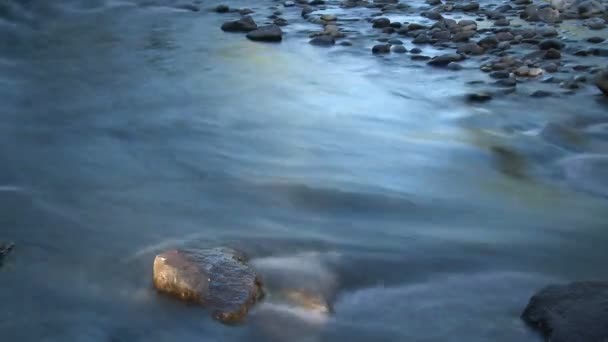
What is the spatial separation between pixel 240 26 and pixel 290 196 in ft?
21.2

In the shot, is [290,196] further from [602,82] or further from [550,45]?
[550,45]

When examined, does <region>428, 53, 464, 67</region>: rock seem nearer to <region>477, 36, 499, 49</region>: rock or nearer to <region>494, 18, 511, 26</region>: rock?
<region>477, 36, 499, 49</region>: rock

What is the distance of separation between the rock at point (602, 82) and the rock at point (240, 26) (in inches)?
201

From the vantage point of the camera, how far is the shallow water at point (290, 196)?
9.59ft

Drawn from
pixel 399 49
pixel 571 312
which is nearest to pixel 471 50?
pixel 399 49

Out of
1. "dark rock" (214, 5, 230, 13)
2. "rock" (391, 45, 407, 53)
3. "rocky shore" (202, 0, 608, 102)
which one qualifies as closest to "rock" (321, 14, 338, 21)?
"rocky shore" (202, 0, 608, 102)

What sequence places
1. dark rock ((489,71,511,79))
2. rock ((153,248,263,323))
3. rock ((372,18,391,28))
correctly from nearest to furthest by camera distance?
1. rock ((153,248,263,323))
2. dark rock ((489,71,511,79))
3. rock ((372,18,391,28))

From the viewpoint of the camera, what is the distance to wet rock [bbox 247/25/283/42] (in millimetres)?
9750

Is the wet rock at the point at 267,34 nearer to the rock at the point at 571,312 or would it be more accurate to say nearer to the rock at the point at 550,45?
the rock at the point at 550,45

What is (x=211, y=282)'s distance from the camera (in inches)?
115

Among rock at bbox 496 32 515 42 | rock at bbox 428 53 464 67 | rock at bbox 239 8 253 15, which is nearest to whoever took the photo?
rock at bbox 428 53 464 67

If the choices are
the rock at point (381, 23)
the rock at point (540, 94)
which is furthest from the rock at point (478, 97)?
the rock at point (381, 23)

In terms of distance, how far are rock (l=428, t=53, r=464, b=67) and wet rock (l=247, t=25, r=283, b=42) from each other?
2.41 meters

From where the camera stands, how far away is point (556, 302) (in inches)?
113
